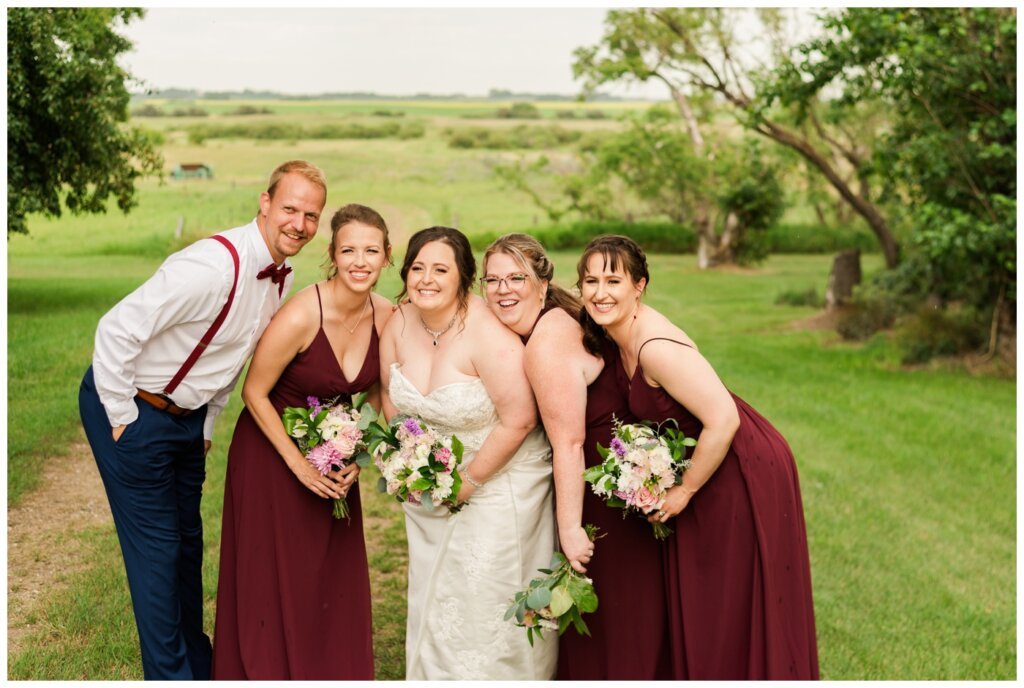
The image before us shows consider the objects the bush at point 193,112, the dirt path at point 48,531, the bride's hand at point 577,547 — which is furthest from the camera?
the bush at point 193,112

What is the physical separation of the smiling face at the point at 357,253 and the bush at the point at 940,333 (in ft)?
46.3

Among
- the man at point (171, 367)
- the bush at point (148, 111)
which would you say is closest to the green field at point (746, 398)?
the bush at point (148, 111)

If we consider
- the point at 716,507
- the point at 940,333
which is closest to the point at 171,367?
the point at 716,507

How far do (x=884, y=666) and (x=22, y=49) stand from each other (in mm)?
10508

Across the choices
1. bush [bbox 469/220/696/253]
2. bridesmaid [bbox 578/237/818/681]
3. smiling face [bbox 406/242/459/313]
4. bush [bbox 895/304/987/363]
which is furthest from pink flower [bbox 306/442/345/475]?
bush [bbox 469/220/696/253]

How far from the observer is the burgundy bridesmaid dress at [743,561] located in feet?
13.8

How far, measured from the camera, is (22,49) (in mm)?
11180

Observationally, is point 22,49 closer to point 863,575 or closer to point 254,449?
point 254,449

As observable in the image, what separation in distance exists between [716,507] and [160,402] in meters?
2.44

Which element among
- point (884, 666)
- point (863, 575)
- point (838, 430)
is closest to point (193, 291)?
point (884, 666)

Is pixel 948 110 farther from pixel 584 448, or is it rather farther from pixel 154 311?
pixel 154 311

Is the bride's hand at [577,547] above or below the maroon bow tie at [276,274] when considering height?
below

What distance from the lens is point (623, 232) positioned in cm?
2483

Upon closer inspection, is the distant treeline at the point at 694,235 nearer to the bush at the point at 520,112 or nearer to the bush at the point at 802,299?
the bush at the point at 802,299
